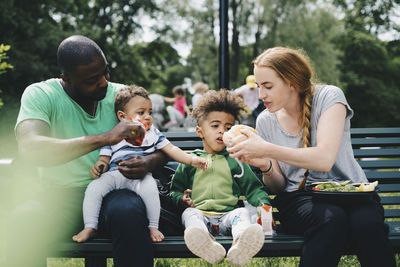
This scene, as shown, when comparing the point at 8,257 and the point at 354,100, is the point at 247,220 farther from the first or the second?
the point at 354,100

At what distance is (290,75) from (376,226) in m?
1.09

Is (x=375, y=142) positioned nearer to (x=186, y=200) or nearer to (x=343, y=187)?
(x=343, y=187)

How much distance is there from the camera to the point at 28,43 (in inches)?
673

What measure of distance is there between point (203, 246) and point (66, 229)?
88cm

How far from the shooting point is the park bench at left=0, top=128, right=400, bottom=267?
254 centimetres

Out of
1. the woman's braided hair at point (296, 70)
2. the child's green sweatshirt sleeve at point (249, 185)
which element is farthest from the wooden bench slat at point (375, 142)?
the child's green sweatshirt sleeve at point (249, 185)

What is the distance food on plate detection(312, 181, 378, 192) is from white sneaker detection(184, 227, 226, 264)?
0.75 metres

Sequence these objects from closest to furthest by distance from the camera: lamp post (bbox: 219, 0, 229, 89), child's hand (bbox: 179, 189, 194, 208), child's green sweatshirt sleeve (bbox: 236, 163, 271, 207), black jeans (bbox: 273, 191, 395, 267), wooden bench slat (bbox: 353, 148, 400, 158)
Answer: black jeans (bbox: 273, 191, 395, 267), child's hand (bbox: 179, 189, 194, 208), child's green sweatshirt sleeve (bbox: 236, 163, 271, 207), wooden bench slat (bbox: 353, 148, 400, 158), lamp post (bbox: 219, 0, 229, 89)

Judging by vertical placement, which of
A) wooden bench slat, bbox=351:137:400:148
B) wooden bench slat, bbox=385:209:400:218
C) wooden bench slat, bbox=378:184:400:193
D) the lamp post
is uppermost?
the lamp post

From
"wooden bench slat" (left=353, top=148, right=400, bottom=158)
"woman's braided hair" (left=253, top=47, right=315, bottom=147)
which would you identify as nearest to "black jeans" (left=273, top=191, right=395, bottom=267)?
"woman's braided hair" (left=253, top=47, right=315, bottom=147)

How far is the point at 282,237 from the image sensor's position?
2.64 m

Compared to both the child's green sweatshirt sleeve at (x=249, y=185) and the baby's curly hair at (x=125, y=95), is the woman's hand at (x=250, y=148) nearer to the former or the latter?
the child's green sweatshirt sleeve at (x=249, y=185)

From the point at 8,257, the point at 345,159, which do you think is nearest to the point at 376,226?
the point at 345,159

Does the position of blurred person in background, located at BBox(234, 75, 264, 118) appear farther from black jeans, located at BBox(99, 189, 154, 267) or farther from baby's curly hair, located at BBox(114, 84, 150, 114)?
black jeans, located at BBox(99, 189, 154, 267)
